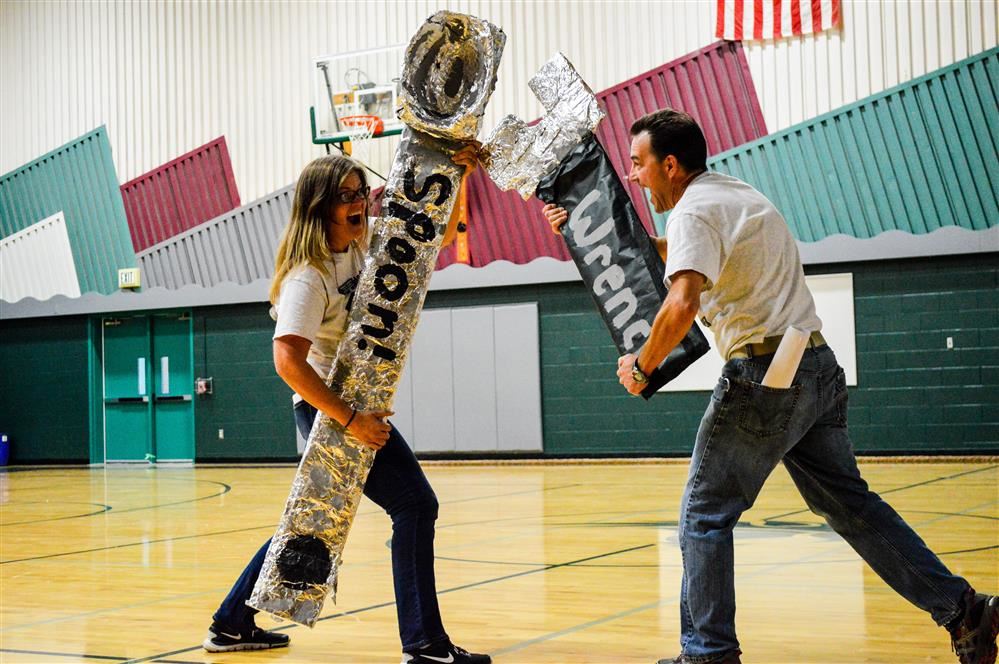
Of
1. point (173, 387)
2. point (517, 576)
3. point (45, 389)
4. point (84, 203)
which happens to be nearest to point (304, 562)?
point (517, 576)

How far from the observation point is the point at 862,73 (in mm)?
14516

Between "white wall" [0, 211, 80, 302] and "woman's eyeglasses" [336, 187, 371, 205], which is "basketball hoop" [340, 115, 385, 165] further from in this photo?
"woman's eyeglasses" [336, 187, 371, 205]

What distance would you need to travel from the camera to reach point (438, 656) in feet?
12.0

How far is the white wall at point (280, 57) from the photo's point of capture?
1448 cm

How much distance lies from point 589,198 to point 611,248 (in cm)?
20

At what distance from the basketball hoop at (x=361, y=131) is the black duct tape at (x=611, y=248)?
12.1 metres

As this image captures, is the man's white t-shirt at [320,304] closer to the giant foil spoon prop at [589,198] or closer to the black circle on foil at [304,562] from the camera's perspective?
the black circle on foil at [304,562]

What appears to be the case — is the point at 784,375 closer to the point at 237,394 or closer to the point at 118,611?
the point at 118,611

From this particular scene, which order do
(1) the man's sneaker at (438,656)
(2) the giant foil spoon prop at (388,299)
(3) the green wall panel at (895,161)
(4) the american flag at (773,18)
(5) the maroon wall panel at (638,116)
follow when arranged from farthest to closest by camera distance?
(5) the maroon wall panel at (638,116), (4) the american flag at (773,18), (3) the green wall panel at (895,161), (2) the giant foil spoon prop at (388,299), (1) the man's sneaker at (438,656)

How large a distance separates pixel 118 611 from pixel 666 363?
2.94 metres

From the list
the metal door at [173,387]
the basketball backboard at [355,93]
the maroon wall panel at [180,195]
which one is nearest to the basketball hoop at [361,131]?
the basketball backboard at [355,93]

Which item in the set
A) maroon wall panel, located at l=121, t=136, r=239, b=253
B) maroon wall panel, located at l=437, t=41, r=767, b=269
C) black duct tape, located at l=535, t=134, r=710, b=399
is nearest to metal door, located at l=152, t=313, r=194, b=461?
maroon wall panel, located at l=121, t=136, r=239, b=253

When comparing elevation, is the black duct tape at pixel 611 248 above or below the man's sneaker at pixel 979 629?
above

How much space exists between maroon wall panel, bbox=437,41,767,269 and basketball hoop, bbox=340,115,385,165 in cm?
160
